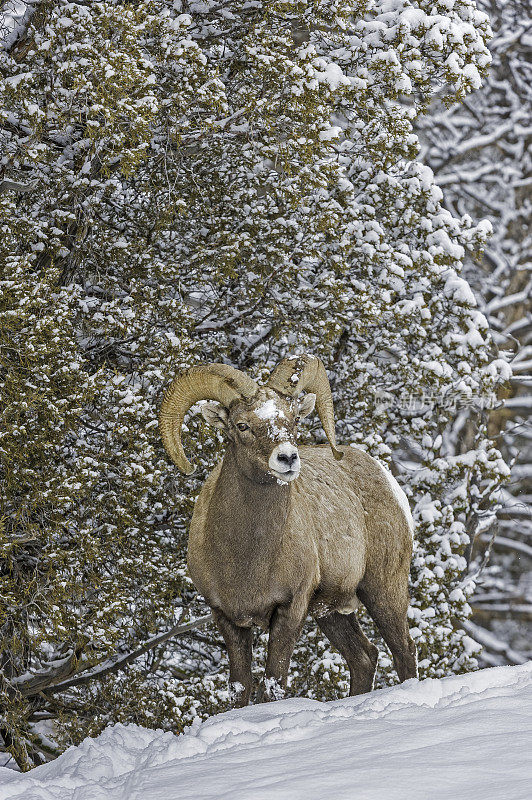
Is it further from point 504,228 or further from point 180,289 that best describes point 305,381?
point 504,228

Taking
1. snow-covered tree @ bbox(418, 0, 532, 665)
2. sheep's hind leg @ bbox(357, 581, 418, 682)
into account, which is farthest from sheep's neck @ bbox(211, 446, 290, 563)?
snow-covered tree @ bbox(418, 0, 532, 665)

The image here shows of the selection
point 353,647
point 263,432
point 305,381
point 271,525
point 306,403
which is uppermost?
point 305,381

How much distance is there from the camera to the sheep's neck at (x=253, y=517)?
239 inches

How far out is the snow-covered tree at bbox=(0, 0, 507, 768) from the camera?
844cm

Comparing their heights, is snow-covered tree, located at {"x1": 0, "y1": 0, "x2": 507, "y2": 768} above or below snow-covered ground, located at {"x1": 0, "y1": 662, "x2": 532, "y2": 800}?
above

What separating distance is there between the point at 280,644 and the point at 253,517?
72 cm

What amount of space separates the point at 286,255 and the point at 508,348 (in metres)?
9.21

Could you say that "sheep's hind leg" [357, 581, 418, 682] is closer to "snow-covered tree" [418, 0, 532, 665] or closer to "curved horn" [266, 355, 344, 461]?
"curved horn" [266, 355, 344, 461]

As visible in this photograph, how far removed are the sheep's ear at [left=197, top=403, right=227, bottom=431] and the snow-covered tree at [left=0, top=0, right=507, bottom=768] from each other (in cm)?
213

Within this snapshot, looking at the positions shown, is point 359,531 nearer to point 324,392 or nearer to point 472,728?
point 324,392

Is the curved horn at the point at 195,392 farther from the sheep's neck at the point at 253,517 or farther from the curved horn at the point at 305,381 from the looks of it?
the sheep's neck at the point at 253,517

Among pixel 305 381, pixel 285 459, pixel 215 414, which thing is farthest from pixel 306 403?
pixel 285 459

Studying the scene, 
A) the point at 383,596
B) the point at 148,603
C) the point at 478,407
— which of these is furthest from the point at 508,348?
the point at 383,596

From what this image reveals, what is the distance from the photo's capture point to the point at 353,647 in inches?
294
